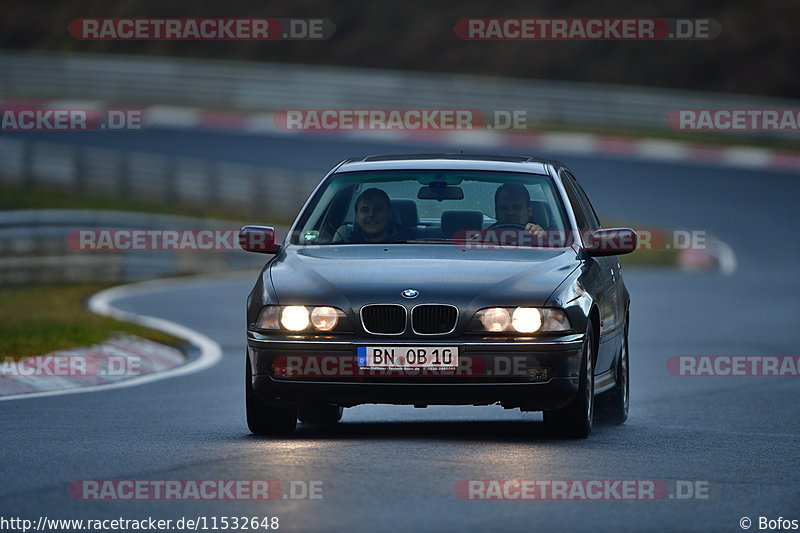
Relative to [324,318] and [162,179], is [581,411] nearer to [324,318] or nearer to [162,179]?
[324,318]

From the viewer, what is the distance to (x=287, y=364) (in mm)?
9492

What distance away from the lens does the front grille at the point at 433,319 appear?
937cm

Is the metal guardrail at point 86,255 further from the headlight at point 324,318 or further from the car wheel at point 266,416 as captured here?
the headlight at point 324,318

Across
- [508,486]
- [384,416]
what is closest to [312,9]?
[384,416]

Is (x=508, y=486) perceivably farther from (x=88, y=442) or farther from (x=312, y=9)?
(x=312, y=9)

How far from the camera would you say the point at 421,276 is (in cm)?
954

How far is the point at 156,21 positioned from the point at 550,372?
164ft

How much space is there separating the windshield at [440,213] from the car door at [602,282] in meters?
0.32

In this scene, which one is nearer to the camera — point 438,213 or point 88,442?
point 88,442

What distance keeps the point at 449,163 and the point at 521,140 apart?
30740mm

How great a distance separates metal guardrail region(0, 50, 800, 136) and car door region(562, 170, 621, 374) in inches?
1255
